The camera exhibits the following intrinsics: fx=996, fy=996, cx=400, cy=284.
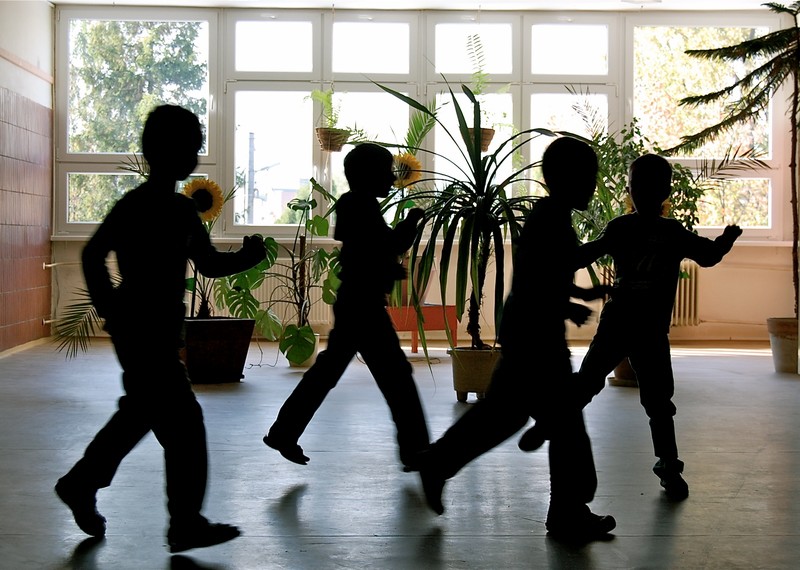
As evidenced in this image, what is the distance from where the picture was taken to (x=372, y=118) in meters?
9.09

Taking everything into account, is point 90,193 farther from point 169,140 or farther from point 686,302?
point 169,140

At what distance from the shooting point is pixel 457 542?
2.48m

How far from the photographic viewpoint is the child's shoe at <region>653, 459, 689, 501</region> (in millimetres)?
2982

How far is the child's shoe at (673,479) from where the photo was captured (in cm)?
298

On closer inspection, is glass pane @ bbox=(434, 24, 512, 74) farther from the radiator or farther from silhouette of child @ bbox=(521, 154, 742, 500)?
silhouette of child @ bbox=(521, 154, 742, 500)

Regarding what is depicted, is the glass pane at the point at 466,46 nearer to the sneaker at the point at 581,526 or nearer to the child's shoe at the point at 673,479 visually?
the child's shoe at the point at 673,479

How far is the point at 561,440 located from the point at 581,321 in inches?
12.3

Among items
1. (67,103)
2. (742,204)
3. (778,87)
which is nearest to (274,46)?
(67,103)

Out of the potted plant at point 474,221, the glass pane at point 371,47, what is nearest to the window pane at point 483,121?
the glass pane at point 371,47

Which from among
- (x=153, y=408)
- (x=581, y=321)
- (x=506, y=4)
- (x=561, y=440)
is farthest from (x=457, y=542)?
(x=506, y=4)

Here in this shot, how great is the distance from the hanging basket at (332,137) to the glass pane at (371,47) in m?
1.32

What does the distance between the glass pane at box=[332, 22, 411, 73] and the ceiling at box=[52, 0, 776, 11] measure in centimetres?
18

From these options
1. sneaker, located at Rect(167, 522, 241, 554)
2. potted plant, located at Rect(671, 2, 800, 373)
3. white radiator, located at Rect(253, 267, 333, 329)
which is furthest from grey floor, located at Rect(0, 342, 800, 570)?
white radiator, located at Rect(253, 267, 333, 329)

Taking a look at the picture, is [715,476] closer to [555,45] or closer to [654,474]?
[654,474]
